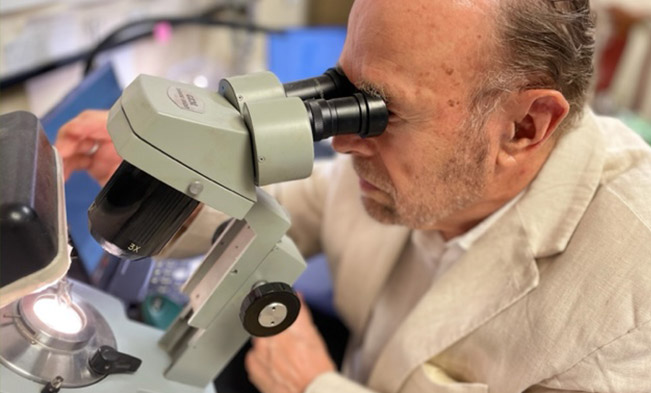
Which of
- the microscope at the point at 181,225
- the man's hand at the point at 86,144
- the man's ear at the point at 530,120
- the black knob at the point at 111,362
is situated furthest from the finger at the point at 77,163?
the man's ear at the point at 530,120

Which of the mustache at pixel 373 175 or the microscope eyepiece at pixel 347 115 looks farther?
the mustache at pixel 373 175

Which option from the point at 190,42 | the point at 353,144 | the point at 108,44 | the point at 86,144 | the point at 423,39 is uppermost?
the point at 423,39

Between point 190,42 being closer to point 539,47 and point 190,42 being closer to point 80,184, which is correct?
point 80,184

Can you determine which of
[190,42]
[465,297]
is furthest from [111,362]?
[190,42]

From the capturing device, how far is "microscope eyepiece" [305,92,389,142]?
2.38 feet

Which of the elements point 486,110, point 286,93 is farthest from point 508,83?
point 286,93

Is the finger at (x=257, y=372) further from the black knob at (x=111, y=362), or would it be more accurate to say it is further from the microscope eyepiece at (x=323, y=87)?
the microscope eyepiece at (x=323, y=87)

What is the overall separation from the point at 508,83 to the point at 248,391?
0.80 metres

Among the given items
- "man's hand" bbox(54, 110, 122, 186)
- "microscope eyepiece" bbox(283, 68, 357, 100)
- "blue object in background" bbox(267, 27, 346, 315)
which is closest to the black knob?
"man's hand" bbox(54, 110, 122, 186)

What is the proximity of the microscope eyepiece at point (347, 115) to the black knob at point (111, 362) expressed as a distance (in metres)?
0.41

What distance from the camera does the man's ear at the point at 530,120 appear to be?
0.92 m

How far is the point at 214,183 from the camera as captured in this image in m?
0.68

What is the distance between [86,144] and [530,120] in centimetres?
76

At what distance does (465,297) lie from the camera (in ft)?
3.50
